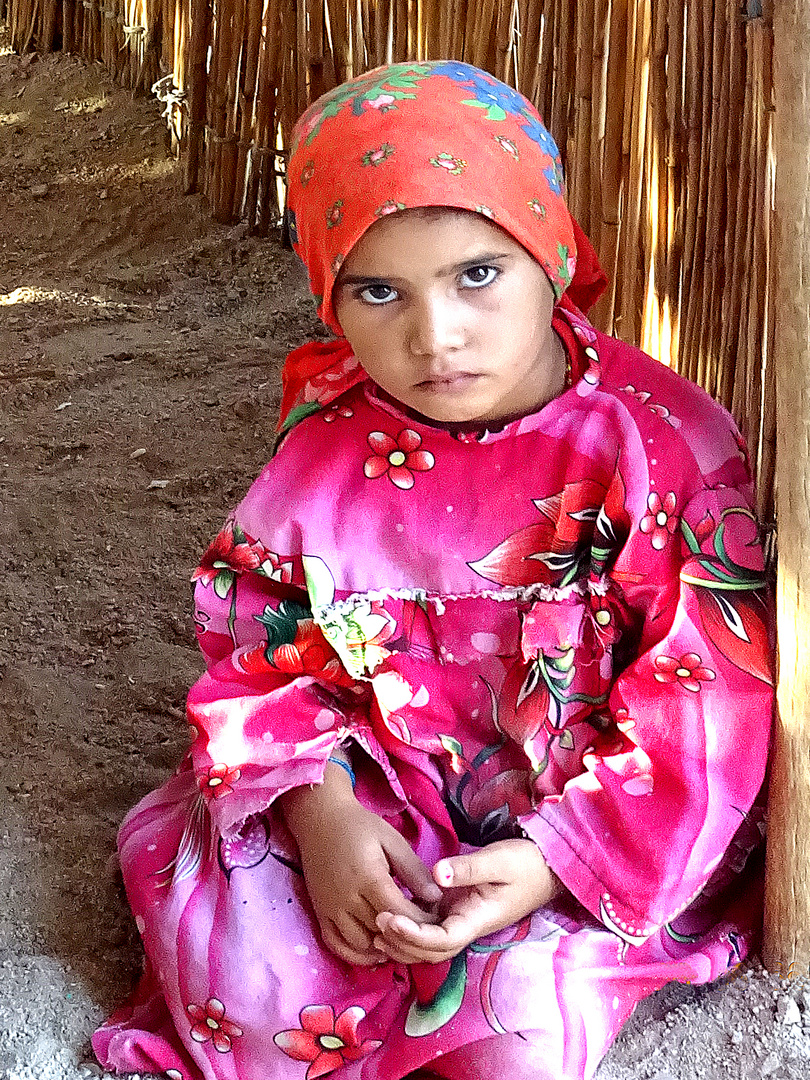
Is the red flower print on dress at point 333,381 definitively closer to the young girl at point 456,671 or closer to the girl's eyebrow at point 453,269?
the young girl at point 456,671

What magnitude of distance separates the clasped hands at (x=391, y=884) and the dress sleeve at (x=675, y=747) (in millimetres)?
45

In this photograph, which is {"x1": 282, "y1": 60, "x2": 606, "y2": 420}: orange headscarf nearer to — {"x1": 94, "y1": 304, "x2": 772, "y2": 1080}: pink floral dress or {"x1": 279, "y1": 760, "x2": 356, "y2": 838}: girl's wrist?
{"x1": 94, "y1": 304, "x2": 772, "y2": 1080}: pink floral dress

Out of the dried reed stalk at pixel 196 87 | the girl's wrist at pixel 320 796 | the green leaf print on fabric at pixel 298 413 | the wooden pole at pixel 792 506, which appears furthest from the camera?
the dried reed stalk at pixel 196 87

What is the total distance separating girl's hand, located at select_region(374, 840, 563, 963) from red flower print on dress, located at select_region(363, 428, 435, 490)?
0.36 meters

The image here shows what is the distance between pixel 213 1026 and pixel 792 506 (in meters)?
0.71

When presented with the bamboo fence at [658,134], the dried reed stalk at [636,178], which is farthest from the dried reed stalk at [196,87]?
the dried reed stalk at [636,178]

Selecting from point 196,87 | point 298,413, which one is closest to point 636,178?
point 298,413

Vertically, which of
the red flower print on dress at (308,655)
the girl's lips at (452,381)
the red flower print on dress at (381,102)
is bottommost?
the red flower print on dress at (308,655)

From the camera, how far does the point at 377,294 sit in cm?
122

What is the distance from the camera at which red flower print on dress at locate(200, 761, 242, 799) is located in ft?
4.34

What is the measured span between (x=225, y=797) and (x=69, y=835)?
1.37 feet


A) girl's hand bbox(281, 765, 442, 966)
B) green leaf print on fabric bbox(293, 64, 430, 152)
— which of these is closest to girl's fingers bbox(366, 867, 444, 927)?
girl's hand bbox(281, 765, 442, 966)

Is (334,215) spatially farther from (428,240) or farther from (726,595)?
Answer: (726,595)

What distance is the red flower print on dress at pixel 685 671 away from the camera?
1.22 metres
